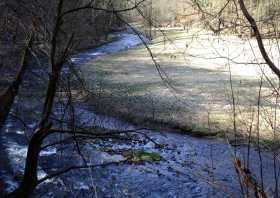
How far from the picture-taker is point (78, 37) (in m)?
5.16

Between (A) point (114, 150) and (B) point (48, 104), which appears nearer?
(B) point (48, 104)

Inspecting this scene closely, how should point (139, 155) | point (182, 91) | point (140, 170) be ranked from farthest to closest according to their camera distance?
1. point (182, 91)
2. point (139, 155)
3. point (140, 170)

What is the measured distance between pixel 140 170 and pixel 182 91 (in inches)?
347

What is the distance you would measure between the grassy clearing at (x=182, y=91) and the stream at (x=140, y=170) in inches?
41.4

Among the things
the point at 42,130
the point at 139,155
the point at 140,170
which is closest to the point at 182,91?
the point at 139,155

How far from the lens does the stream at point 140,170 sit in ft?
29.8

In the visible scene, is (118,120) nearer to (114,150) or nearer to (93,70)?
(114,150)

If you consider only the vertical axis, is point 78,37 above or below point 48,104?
above

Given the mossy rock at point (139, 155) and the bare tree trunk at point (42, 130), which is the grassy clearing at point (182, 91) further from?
the bare tree trunk at point (42, 130)

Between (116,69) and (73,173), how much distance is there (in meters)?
15.8

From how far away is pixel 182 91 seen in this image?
61.8 feet

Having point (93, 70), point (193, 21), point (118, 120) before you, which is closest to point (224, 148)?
point (118, 120)

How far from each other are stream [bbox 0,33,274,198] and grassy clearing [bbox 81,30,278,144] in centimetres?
105

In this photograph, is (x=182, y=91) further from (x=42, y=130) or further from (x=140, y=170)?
(x=42, y=130)
